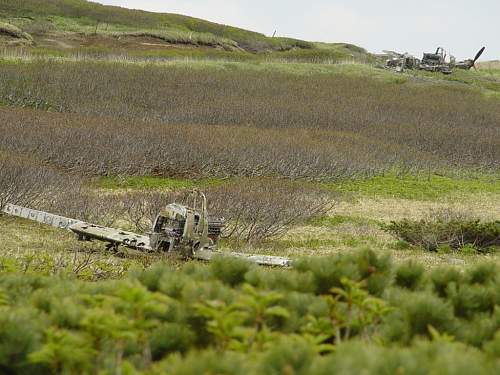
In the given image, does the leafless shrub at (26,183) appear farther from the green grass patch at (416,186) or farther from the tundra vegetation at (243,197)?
the green grass patch at (416,186)

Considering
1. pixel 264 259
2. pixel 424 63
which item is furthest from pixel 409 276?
pixel 424 63

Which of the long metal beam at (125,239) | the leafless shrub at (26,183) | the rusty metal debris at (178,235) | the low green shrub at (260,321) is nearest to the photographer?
the low green shrub at (260,321)

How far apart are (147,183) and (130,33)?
124 feet

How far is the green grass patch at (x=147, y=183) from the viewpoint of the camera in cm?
2327

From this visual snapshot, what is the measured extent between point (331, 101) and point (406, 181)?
13327mm

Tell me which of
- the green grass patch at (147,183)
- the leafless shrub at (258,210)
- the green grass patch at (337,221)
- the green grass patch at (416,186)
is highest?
the leafless shrub at (258,210)

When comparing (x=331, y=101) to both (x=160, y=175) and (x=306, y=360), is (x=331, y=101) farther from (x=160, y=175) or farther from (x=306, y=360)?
(x=306, y=360)

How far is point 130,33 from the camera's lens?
5953 centimetres

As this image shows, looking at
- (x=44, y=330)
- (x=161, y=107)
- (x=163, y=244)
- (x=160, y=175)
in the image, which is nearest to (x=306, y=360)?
(x=44, y=330)

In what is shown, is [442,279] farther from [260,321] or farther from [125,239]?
[125,239]

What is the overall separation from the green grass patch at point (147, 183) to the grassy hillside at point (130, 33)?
74.3 ft

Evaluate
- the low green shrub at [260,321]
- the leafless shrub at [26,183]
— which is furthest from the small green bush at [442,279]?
the leafless shrub at [26,183]

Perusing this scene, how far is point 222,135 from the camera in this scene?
29172 millimetres

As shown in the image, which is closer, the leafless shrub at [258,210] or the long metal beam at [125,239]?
the long metal beam at [125,239]
